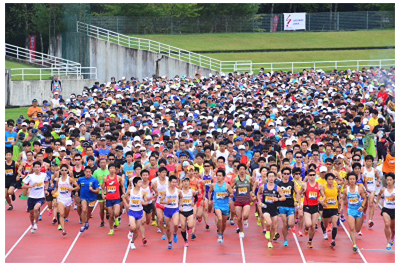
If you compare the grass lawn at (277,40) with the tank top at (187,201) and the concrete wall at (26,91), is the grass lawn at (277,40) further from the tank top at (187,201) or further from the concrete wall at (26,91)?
the tank top at (187,201)

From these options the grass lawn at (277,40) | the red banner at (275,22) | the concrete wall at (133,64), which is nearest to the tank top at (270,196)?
the concrete wall at (133,64)

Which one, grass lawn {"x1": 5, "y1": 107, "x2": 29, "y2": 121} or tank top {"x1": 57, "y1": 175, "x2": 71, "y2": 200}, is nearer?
tank top {"x1": 57, "y1": 175, "x2": 71, "y2": 200}

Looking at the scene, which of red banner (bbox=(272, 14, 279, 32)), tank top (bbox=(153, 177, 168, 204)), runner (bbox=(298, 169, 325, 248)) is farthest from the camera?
red banner (bbox=(272, 14, 279, 32))

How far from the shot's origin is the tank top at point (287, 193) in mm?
15242

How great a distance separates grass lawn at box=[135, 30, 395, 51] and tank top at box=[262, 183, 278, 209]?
37166 millimetres

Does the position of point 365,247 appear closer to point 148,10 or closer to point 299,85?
point 299,85

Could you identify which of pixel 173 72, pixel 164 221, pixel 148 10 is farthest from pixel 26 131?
pixel 148 10

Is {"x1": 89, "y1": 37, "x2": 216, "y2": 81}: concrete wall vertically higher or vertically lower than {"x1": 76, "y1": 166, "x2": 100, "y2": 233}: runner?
higher

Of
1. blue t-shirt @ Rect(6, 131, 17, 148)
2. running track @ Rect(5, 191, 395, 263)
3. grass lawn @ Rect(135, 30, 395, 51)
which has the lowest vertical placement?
running track @ Rect(5, 191, 395, 263)

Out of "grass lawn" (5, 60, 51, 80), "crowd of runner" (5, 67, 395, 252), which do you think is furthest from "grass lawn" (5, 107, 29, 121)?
"crowd of runner" (5, 67, 395, 252)

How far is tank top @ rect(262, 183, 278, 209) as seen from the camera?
15.2 m

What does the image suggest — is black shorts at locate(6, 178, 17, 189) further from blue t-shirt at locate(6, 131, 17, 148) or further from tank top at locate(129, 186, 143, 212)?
tank top at locate(129, 186, 143, 212)

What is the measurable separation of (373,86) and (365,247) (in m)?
17.4

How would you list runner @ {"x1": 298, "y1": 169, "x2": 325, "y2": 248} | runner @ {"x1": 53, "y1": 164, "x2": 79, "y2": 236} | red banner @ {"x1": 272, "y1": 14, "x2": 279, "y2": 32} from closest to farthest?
runner @ {"x1": 298, "y1": 169, "x2": 325, "y2": 248} < runner @ {"x1": 53, "y1": 164, "x2": 79, "y2": 236} < red banner @ {"x1": 272, "y1": 14, "x2": 279, "y2": 32}
